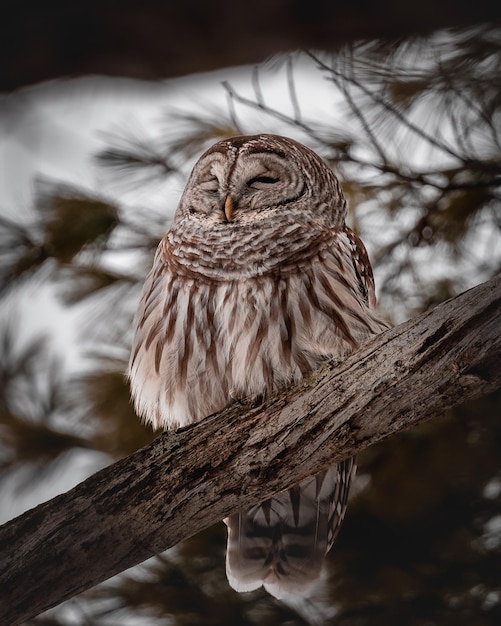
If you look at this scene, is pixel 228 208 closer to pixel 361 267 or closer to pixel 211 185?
pixel 211 185

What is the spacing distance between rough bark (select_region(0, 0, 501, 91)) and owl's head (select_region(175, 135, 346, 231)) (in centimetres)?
50

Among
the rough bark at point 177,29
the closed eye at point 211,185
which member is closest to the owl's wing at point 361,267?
the closed eye at point 211,185

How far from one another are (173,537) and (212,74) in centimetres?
185

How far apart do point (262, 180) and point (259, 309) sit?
2.37 ft

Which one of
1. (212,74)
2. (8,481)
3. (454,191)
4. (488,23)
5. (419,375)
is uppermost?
(212,74)

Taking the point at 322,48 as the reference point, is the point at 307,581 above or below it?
below

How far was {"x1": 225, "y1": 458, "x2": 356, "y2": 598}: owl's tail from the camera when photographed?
136 inches

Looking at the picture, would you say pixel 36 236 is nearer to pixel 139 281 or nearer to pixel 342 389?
pixel 139 281

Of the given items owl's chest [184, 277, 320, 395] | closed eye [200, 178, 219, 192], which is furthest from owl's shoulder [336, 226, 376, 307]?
closed eye [200, 178, 219, 192]

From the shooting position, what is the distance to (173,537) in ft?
8.95

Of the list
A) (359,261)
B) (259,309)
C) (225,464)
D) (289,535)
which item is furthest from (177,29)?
(289,535)

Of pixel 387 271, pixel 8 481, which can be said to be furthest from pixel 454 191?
pixel 8 481

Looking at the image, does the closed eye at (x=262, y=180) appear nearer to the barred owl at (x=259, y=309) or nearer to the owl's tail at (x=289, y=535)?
the barred owl at (x=259, y=309)

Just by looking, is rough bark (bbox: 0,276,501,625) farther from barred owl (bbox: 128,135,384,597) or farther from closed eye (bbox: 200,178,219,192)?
closed eye (bbox: 200,178,219,192)
